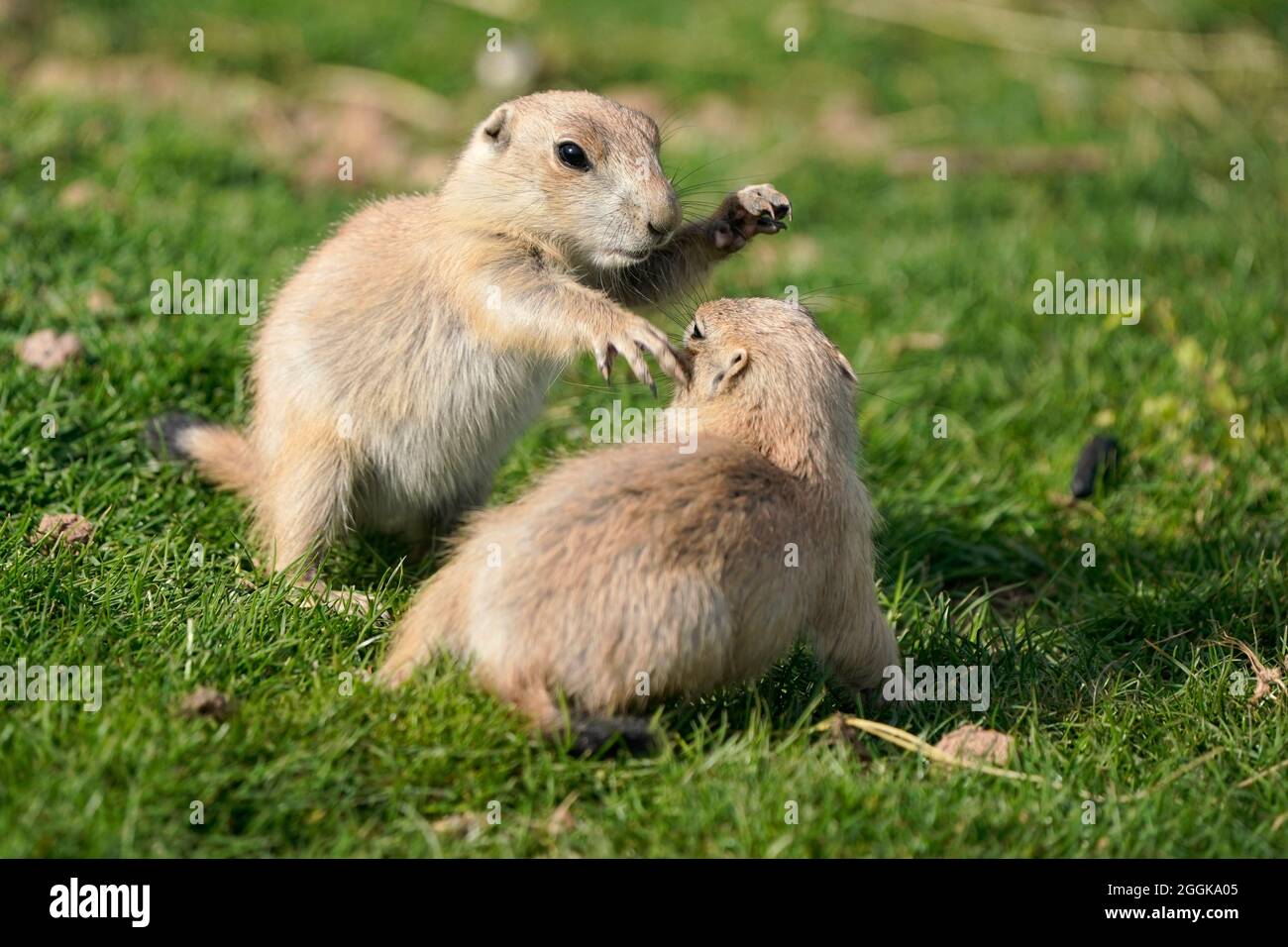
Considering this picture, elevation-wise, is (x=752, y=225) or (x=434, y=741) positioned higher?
(x=752, y=225)

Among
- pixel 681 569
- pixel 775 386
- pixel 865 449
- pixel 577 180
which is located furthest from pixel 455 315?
pixel 865 449

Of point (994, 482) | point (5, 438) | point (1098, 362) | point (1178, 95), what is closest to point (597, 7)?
point (1178, 95)

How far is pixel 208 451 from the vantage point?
5816 millimetres

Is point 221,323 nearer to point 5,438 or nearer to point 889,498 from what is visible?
point 5,438

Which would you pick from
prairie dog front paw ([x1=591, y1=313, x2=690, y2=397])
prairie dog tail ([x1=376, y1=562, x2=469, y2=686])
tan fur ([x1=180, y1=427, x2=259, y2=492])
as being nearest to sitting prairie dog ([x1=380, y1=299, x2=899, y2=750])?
prairie dog tail ([x1=376, y1=562, x2=469, y2=686])

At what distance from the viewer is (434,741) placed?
4109 millimetres

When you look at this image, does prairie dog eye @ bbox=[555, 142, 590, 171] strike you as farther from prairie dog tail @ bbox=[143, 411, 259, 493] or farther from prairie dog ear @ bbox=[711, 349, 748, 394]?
prairie dog tail @ bbox=[143, 411, 259, 493]

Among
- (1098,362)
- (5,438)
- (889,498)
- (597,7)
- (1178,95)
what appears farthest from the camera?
(597,7)

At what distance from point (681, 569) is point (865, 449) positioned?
9.38ft

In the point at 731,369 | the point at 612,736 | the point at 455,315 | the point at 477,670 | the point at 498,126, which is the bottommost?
the point at 612,736

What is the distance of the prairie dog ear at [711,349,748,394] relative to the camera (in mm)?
4754

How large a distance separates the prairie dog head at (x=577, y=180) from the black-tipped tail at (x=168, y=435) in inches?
58.7

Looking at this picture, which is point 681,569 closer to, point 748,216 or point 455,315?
point 455,315

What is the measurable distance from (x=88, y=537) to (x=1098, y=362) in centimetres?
516
